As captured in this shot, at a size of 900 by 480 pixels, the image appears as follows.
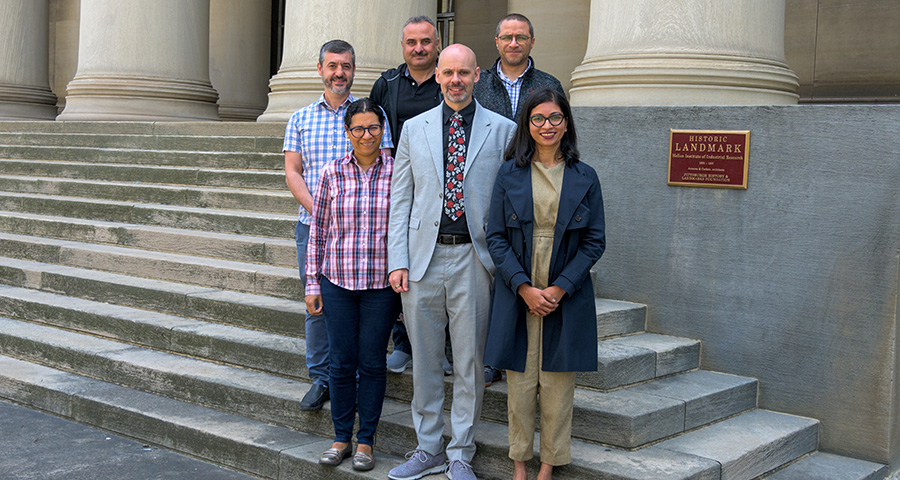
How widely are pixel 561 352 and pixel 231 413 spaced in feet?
8.38

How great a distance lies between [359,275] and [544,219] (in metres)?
1.01

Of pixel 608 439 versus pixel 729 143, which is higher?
pixel 729 143

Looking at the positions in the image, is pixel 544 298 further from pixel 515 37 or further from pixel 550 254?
pixel 515 37

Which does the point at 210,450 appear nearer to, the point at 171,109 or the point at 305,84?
the point at 305,84

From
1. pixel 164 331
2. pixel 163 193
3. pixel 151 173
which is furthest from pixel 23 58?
pixel 164 331

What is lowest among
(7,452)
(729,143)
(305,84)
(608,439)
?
(7,452)

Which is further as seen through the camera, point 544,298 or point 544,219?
point 544,219

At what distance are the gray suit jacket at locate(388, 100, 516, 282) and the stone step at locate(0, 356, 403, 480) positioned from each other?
1234 mm

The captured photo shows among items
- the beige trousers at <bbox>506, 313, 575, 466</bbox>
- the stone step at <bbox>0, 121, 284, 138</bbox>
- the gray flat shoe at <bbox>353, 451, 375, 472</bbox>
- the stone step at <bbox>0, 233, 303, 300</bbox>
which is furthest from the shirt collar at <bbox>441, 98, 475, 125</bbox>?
the stone step at <bbox>0, 121, 284, 138</bbox>

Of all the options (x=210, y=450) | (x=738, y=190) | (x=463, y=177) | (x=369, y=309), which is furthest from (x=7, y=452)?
(x=738, y=190)

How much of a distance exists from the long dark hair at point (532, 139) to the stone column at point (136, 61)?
28.8 feet

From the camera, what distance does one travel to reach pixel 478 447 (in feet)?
15.6

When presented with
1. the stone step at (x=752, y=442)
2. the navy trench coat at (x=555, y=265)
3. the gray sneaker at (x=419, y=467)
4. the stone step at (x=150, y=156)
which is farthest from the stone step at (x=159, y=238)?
the stone step at (x=752, y=442)

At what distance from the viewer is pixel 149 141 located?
10.6m
